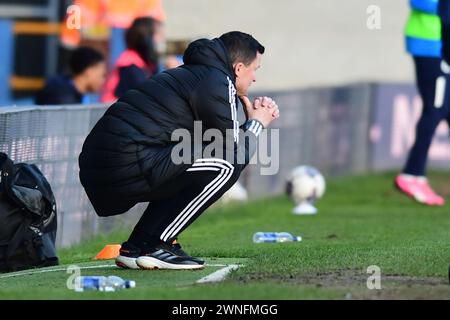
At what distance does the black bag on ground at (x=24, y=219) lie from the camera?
8.42 m

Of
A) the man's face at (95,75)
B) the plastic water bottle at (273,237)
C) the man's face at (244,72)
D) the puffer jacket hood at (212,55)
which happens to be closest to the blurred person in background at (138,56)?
the man's face at (95,75)

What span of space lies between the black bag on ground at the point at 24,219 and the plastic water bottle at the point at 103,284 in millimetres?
1403

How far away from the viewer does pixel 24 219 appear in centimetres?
852

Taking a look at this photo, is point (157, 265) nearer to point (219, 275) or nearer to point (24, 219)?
point (219, 275)

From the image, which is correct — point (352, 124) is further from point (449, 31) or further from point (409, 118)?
point (449, 31)

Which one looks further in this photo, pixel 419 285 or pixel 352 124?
pixel 352 124

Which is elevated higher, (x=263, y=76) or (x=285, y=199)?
(x=263, y=76)

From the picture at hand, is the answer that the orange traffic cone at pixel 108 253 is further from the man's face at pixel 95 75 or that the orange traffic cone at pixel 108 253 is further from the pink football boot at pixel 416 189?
the pink football boot at pixel 416 189

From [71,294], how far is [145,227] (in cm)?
109

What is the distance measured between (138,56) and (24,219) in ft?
14.3

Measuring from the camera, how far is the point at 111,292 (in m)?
6.87

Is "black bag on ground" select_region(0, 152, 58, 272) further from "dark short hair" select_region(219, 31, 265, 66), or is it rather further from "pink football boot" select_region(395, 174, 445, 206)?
"pink football boot" select_region(395, 174, 445, 206)
